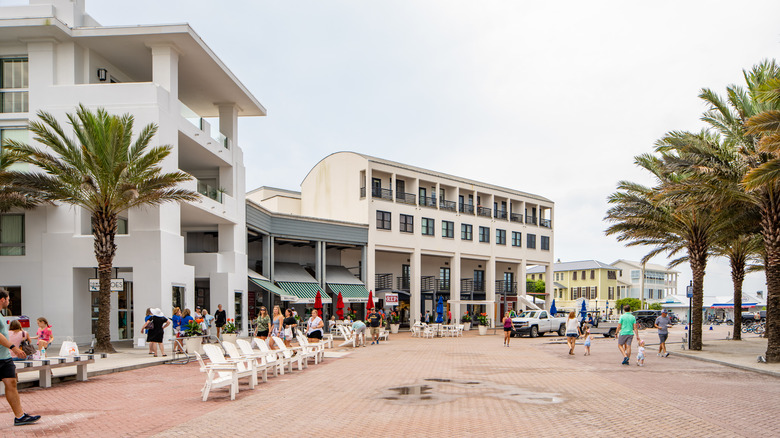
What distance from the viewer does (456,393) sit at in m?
12.1

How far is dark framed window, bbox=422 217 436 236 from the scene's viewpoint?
47938 mm

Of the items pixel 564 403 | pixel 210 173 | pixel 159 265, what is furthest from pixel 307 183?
pixel 564 403

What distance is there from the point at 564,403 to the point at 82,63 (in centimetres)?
2275

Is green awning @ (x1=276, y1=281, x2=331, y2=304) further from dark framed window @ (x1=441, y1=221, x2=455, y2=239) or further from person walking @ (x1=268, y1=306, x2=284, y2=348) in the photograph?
person walking @ (x1=268, y1=306, x2=284, y2=348)

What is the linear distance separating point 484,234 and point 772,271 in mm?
34873

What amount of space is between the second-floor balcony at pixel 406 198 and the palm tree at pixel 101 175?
87.0 feet

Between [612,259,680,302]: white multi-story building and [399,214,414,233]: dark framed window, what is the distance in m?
62.7

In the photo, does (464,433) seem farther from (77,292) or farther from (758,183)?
(77,292)

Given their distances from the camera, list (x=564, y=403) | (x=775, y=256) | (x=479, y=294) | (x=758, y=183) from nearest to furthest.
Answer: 1. (x=564, y=403)
2. (x=758, y=183)
3. (x=775, y=256)
4. (x=479, y=294)

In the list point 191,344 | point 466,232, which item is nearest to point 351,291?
point 466,232

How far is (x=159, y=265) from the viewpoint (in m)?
22.2

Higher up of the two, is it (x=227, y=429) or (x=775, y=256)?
(x=775, y=256)

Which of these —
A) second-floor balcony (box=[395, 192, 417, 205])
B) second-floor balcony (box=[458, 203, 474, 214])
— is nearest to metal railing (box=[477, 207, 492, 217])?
second-floor balcony (box=[458, 203, 474, 214])

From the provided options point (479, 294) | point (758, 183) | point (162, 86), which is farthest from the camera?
point (479, 294)
